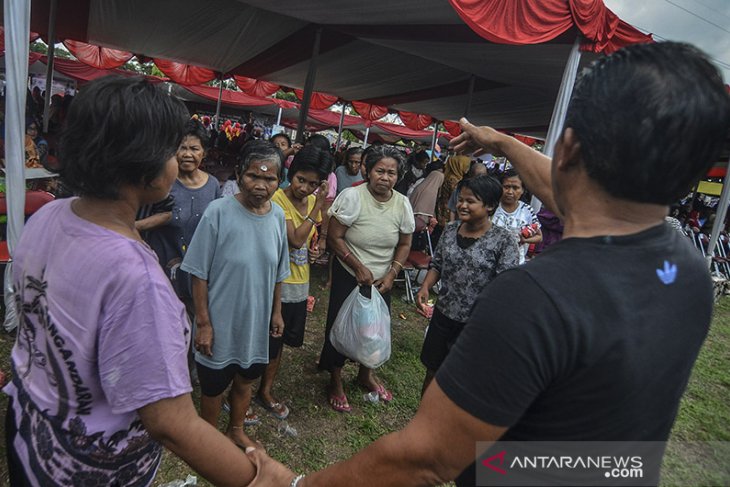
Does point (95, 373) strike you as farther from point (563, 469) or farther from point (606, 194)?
point (606, 194)

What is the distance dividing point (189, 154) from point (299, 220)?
83cm

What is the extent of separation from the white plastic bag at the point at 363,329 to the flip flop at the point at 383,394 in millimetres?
547

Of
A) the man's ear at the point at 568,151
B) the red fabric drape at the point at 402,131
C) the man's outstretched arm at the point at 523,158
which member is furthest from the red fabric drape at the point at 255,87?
the man's ear at the point at 568,151

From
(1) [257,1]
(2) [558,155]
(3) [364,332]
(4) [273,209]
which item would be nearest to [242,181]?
(4) [273,209]

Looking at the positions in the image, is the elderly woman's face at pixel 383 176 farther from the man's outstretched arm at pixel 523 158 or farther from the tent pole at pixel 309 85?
the tent pole at pixel 309 85

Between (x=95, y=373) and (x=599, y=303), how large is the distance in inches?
41.5

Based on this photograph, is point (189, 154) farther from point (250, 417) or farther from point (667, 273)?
point (667, 273)

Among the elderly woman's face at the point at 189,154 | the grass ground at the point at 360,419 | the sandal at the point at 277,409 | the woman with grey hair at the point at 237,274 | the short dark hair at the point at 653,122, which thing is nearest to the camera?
the short dark hair at the point at 653,122

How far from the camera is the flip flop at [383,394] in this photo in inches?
130

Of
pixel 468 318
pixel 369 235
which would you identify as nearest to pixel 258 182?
pixel 369 235

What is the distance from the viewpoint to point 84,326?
927mm

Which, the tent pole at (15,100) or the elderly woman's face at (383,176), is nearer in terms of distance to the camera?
the tent pole at (15,100)

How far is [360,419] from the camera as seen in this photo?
9.99 feet

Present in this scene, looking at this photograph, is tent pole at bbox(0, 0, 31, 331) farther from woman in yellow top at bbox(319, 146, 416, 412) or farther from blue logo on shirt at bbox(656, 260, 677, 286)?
blue logo on shirt at bbox(656, 260, 677, 286)
